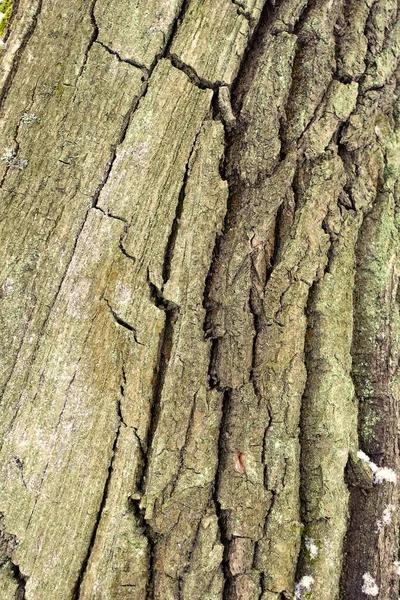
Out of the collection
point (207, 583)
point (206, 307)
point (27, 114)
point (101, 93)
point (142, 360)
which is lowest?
point (207, 583)

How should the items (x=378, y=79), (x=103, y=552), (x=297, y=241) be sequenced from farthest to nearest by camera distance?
(x=378, y=79) < (x=297, y=241) < (x=103, y=552)

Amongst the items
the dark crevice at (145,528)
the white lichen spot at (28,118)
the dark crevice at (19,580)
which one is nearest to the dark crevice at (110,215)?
the white lichen spot at (28,118)

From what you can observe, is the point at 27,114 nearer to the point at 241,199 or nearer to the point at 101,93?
the point at 101,93

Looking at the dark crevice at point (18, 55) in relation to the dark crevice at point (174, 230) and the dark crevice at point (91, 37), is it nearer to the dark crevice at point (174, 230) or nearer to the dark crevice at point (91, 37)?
the dark crevice at point (91, 37)

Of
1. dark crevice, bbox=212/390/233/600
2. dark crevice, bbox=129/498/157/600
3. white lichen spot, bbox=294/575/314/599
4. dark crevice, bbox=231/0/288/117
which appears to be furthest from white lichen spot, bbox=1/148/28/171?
white lichen spot, bbox=294/575/314/599

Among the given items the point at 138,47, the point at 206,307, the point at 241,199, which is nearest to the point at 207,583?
the point at 206,307

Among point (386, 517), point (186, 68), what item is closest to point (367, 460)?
point (386, 517)
